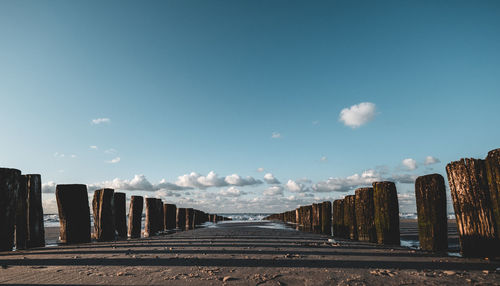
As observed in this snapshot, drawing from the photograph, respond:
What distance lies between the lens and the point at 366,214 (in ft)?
22.5

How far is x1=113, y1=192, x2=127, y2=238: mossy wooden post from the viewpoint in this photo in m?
8.46

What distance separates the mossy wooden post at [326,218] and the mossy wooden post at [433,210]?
5.88 metres

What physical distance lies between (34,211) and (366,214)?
23.1ft

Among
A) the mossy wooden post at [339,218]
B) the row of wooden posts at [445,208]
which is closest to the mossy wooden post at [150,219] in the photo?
the mossy wooden post at [339,218]

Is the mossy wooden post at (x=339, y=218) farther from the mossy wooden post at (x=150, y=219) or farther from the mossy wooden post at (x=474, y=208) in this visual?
the mossy wooden post at (x=150, y=219)

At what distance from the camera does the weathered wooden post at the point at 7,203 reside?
16.2ft

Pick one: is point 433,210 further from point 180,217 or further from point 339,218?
point 180,217

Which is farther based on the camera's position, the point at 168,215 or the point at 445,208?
the point at 168,215

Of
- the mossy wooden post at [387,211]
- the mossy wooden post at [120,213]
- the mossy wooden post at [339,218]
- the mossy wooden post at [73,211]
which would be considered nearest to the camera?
the mossy wooden post at [387,211]

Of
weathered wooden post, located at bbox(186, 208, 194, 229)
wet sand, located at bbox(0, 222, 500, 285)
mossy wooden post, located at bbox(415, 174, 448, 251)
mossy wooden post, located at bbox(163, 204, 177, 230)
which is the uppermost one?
mossy wooden post, located at bbox(415, 174, 448, 251)

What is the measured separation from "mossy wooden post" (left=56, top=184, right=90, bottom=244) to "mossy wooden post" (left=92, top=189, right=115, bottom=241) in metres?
0.72

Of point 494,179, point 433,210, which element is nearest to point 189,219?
point 433,210

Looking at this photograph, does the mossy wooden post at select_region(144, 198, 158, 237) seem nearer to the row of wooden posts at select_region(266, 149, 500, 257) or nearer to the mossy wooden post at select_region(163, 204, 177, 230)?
the mossy wooden post at select_region(163, 204, 177, 230)

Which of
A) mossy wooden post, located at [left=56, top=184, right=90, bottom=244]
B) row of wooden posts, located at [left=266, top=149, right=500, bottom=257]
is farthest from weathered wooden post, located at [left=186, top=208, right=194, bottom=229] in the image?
row of wooden posts, located at [left=266, top=149, right=500, bottom=257]
